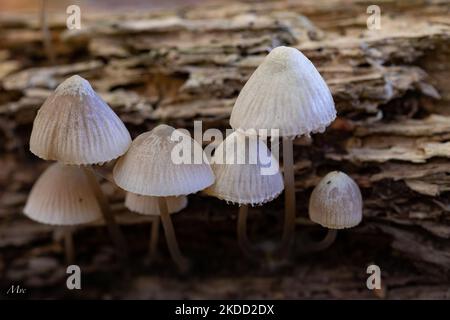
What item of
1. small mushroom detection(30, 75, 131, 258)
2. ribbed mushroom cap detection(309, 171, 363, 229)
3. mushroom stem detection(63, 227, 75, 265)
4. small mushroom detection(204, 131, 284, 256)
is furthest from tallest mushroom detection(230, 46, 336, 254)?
mushroom stem detection(63, 227, 75, 265)

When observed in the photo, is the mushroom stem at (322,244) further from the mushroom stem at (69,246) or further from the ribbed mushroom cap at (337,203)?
the mushroom stem at (69,246)

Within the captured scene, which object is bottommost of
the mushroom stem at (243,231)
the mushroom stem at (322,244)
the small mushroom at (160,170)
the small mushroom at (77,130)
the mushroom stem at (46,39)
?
the mushroom stem at (322,244)

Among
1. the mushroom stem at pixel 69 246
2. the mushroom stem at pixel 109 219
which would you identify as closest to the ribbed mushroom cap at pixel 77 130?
the mushroom stem at pixel 109 219

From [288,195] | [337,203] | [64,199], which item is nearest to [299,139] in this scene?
[288,195]

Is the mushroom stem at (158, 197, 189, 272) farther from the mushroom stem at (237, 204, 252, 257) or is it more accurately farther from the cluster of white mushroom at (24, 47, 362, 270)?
the mushroom stem at (237, 204, 252, 257)

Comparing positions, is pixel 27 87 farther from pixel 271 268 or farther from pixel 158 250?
pixel 271 268

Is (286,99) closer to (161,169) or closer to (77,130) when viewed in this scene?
(161,169)
